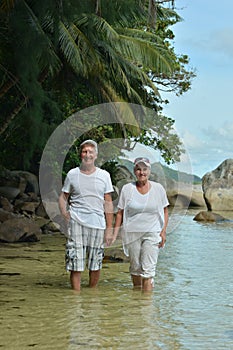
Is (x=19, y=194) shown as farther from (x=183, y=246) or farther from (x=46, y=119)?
(x=183, y=246)

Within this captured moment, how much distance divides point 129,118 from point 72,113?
5.18 metres

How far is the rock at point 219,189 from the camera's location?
3266 centimetres

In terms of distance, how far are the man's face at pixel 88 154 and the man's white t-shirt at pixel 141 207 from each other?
51 cm

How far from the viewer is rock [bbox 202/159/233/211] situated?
3266 centimetres

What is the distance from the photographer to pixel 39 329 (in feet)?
20.6

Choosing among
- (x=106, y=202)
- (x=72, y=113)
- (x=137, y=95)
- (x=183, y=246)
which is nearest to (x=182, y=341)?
(x=106, y=202)

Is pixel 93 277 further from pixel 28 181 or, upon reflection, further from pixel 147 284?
pixel 28 181

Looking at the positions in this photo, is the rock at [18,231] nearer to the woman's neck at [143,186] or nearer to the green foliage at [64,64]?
the green foliage at [64,64]

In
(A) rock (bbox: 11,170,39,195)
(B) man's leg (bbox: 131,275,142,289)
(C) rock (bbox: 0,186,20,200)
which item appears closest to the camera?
(B) man's leg (bbox: 131,275,142,289)

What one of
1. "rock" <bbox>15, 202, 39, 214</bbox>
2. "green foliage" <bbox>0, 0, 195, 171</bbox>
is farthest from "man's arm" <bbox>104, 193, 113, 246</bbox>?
"rock" <bbox>15, 202, 39, 214</bbox>

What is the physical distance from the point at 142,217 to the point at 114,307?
107 cm

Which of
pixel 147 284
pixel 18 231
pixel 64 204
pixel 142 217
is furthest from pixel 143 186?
pixel 18 231

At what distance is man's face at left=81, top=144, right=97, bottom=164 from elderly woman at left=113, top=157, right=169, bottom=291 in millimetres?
488

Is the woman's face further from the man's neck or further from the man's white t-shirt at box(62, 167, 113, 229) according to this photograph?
the man's neck
